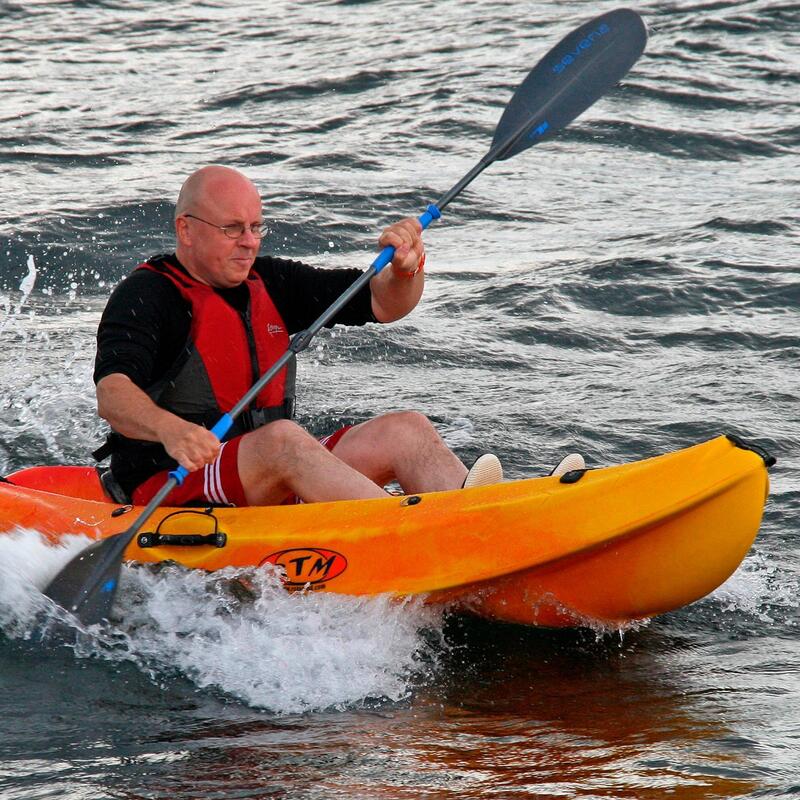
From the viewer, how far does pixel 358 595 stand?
3.70 meters

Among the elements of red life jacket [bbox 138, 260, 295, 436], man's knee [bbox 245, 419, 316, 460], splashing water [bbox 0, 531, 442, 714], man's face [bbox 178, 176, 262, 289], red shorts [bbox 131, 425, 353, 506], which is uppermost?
man's face [bbox 178, 176, 262, 289]

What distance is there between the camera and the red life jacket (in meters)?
3.92

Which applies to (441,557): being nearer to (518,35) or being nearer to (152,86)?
(152,86)

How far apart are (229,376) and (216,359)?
0.07 m

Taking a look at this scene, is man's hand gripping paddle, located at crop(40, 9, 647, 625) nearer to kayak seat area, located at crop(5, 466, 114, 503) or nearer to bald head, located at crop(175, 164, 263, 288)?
bald head, located at crop(175, 164, 263, 288)

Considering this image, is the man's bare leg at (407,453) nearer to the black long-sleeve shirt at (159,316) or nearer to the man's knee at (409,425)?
the man's knee at (409,425)

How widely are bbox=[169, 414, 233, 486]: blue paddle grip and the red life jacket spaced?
0.60ft

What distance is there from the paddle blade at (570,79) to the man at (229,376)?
98 cm

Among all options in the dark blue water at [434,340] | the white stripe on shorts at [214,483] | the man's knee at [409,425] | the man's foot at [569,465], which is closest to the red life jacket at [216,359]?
the white stripe on shorts at [214,483]

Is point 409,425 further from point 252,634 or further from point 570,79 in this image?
point 570,79

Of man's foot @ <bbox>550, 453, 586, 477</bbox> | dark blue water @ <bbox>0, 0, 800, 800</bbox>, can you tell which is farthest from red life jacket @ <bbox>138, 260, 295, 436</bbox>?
man's foot @ <bbox>550, 453, 586, 477</bbox>

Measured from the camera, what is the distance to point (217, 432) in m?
3.73

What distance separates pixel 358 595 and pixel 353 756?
68cm

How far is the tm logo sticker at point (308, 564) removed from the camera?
3.72 meters
